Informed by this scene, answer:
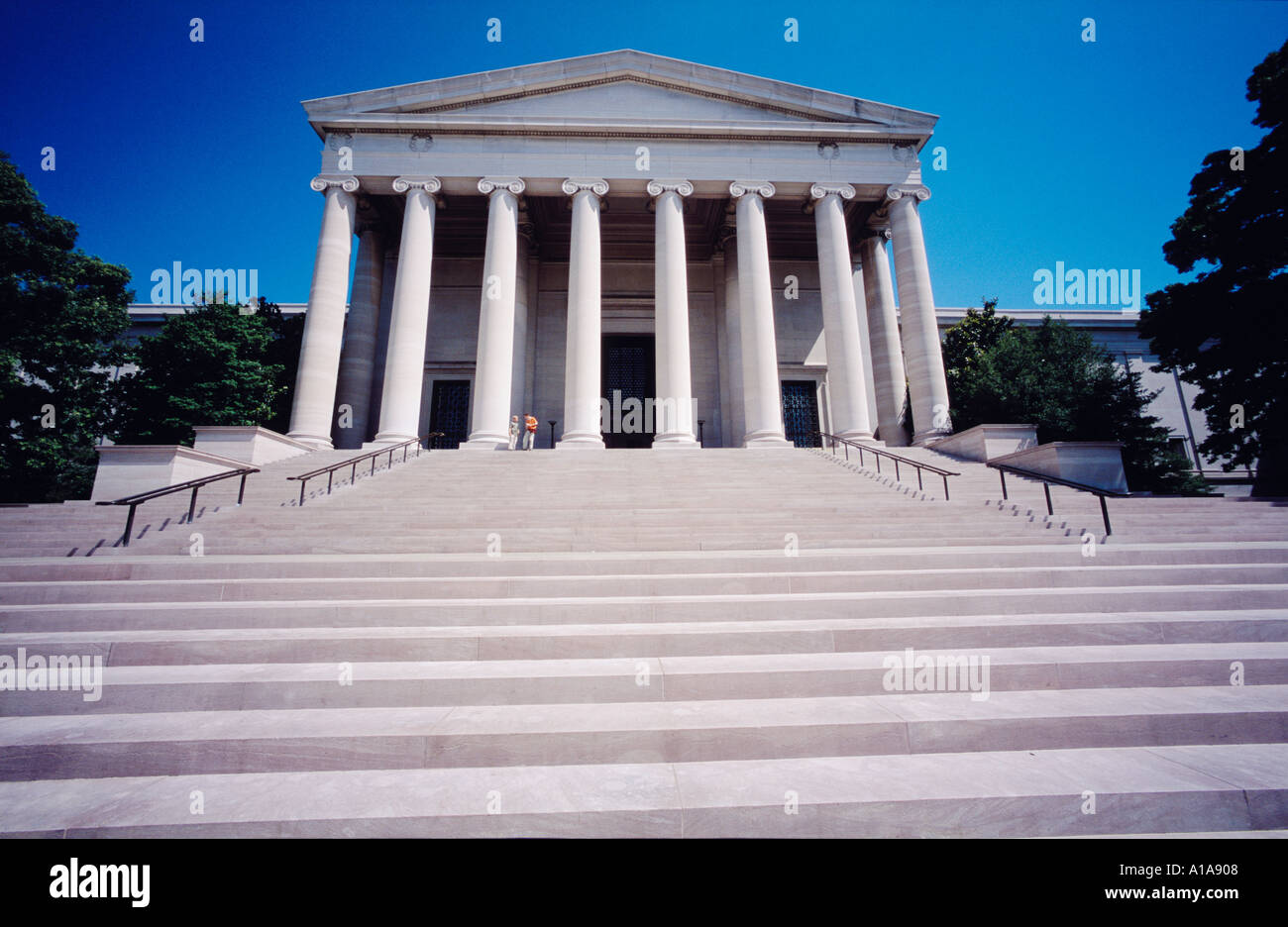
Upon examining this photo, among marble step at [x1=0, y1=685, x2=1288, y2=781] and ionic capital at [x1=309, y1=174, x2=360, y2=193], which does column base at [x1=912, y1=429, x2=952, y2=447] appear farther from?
ionic capital at [x1=309, y1=174, x2=360, y2=193]

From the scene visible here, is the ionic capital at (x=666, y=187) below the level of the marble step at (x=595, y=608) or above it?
above

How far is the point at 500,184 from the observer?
808 inches

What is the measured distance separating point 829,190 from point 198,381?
2564 centimetres

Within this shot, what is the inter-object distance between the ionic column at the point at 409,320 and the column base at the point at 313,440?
5.84 feet

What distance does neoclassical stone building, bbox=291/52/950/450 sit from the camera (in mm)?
19438

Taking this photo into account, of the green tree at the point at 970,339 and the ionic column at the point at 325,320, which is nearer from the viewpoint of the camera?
the ionic column at the point at 325,320

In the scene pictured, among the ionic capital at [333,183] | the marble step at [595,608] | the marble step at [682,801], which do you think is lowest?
the marble step at [682,801]

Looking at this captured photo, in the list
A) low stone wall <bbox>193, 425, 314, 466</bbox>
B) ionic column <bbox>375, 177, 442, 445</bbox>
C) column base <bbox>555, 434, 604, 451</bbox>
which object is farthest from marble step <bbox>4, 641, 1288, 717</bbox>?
ionic column <bbox>375, 177, 442, 445</bbox>

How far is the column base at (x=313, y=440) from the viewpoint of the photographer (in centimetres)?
1841

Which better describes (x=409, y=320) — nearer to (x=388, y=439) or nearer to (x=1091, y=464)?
(x=388, y=439)

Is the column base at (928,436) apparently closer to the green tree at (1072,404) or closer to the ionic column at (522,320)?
the green tree at (1072,404)

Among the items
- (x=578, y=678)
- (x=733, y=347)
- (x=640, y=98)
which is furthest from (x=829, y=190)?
(x=578, y=678)

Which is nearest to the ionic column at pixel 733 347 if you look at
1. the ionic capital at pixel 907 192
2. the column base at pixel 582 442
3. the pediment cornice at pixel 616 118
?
the pediment cornice at pixel 616 118

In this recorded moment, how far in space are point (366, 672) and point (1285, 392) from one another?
2330 cm
